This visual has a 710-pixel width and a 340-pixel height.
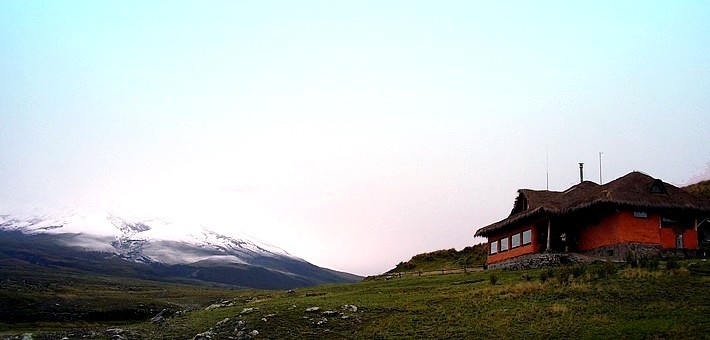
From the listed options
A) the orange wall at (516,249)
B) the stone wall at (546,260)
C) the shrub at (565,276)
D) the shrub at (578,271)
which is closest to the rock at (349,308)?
the shrub at (565,276)

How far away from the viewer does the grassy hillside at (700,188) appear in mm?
56188

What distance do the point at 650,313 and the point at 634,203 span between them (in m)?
18.0

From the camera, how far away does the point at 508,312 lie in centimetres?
2883

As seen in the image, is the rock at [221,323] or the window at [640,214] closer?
the rock at [221,323]

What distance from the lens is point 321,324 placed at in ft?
98.1

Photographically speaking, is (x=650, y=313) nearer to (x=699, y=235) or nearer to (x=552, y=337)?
(x=552, y=337)

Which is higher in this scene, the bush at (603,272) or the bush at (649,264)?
the bush at (649,264)

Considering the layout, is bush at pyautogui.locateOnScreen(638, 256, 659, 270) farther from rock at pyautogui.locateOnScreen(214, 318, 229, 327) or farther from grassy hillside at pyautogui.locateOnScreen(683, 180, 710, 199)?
grassy hillside at pyautogui.locateOnScreen(683, 180, 710, 199)

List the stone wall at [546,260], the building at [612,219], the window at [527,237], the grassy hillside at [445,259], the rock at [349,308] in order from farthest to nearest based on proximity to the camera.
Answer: the grassy hillside at [445,259] < the window at [527,237] < the stone wall at [546,260] < the building at [612,219] < the rock at [349,308]

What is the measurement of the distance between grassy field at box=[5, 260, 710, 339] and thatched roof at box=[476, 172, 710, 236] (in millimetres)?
7606

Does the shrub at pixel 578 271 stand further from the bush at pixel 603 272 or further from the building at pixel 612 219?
the building at pixel 612 219

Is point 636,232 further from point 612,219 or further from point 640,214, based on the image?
point 612,219

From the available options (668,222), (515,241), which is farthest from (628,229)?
(515,241)

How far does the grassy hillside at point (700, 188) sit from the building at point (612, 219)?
11.4 metres
